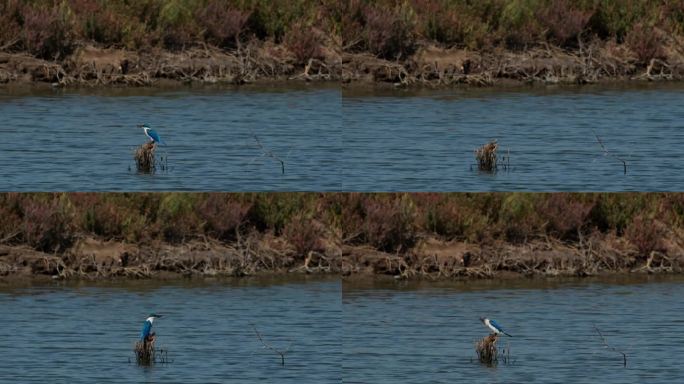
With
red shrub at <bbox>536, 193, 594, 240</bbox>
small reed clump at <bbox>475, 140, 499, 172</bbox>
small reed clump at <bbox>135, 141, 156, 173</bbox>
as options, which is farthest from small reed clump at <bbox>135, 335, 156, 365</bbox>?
red shrub at <bbox>536, 193, 594, 240</bbox>

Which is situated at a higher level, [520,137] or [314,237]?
[520,137]

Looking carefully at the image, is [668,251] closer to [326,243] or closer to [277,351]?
[326,243]

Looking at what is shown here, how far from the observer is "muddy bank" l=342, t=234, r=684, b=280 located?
2864cm

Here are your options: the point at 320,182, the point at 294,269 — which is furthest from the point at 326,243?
the point at 320,182

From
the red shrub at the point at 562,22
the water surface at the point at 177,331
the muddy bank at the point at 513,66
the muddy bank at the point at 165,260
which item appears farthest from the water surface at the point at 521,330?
the red shrub at the point at 562,22

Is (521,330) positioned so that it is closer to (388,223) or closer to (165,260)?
(388,223)

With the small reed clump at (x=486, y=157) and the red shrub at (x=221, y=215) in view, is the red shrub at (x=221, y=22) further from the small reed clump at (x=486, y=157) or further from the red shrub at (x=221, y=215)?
the small reed clump at (x=486, y=157)

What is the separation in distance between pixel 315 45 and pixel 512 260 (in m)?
5.35

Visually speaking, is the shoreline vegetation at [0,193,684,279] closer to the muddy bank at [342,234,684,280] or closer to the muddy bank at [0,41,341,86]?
the muddy bank at [342,234,684,280]

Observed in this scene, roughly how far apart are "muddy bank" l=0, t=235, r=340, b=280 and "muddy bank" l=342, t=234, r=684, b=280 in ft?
2.79

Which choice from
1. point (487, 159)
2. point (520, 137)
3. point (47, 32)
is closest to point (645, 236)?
point (520, 137)

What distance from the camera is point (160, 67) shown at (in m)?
31.8

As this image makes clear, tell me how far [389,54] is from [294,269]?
174 inches

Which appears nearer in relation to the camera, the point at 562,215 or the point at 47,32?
the point at 562,215
